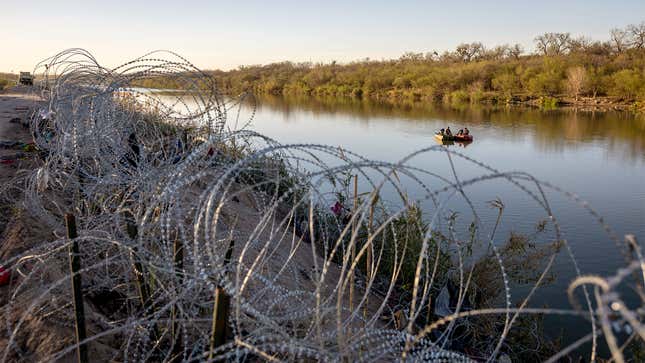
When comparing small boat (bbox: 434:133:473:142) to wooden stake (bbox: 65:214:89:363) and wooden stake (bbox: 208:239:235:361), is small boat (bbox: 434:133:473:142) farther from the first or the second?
wooden stake (bbox: 208:239:235:361)

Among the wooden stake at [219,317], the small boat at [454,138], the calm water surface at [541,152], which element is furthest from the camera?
the small boat at [454,138]

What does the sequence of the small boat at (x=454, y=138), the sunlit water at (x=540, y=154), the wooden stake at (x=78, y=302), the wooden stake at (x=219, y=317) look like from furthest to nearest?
the small boat at (x=454, y=138)
the sunlit water at (x=540, y=154)
the wooden stake at (x=78, y=302)
the wooden stake at (x=219, y=317)

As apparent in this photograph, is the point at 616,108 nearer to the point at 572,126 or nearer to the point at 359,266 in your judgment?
the point at 572,126

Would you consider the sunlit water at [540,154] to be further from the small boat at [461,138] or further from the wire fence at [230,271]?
the wire fence at [230,271]

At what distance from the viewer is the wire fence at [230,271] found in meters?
2.23

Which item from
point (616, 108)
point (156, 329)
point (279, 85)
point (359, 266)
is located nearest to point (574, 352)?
point (359, 266)

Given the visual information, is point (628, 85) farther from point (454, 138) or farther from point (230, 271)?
point (230, 271)

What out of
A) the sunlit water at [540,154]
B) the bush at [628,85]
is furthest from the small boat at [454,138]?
the bush at [628,85]

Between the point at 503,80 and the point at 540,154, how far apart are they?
1231 inches

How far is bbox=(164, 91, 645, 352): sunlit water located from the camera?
340 inches

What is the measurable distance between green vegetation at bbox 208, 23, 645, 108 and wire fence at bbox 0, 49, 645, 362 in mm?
21285

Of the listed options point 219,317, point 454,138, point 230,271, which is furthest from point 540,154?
point 219,317

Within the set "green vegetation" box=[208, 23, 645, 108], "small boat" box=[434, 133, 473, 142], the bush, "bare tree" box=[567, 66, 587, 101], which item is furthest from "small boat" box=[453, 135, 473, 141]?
"bare tree" box=[567, 66, 587, 101]

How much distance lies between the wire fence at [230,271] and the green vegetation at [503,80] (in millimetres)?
21285
